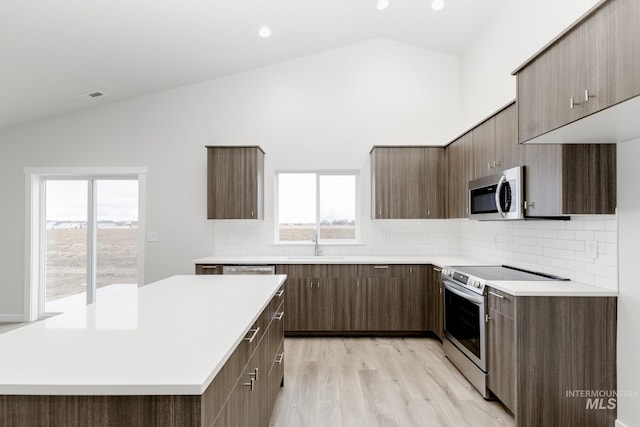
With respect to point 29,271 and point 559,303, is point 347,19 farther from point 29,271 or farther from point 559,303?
point 29,271

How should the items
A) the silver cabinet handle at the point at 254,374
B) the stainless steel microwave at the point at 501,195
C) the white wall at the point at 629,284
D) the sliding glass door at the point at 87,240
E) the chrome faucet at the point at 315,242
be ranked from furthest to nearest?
the sliding glass door at the point at 87,240
the chrome faucet at the point at 315,242
the stainless steel microwave at the point at 501,195
the white wall at the point at 629,284
the silver cabinet handle at the point at 254,374

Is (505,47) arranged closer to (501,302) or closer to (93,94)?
(501,302)

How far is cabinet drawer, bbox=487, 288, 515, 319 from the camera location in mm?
2502

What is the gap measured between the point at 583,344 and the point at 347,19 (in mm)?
3979

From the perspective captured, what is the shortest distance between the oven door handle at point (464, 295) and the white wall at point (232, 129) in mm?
1781

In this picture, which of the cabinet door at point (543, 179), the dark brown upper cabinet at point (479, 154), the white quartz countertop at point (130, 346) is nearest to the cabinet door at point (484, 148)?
the dark brown upper cabinet at point (479, 154)

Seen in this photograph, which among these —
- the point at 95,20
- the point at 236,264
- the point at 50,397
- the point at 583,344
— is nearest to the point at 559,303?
the point at 583,344

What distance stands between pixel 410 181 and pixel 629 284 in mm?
2626

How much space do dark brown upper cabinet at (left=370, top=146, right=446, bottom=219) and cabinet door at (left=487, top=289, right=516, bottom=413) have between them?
1946 mm

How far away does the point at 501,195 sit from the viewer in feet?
9.87

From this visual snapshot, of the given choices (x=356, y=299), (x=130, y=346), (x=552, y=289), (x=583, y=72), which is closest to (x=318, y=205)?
(x=356, y=299)

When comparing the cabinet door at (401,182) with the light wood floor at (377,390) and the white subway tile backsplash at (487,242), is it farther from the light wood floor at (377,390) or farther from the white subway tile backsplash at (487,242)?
the light wood floor at (377,390)

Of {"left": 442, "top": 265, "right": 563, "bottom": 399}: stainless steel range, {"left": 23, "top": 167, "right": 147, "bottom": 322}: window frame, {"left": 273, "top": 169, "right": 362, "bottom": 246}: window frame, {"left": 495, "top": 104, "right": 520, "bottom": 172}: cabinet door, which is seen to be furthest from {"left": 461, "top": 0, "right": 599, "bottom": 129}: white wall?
{"left": 23, "top": 167, "right": 147, "bottom": 322}: window frame

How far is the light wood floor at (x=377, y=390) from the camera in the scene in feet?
8.46
